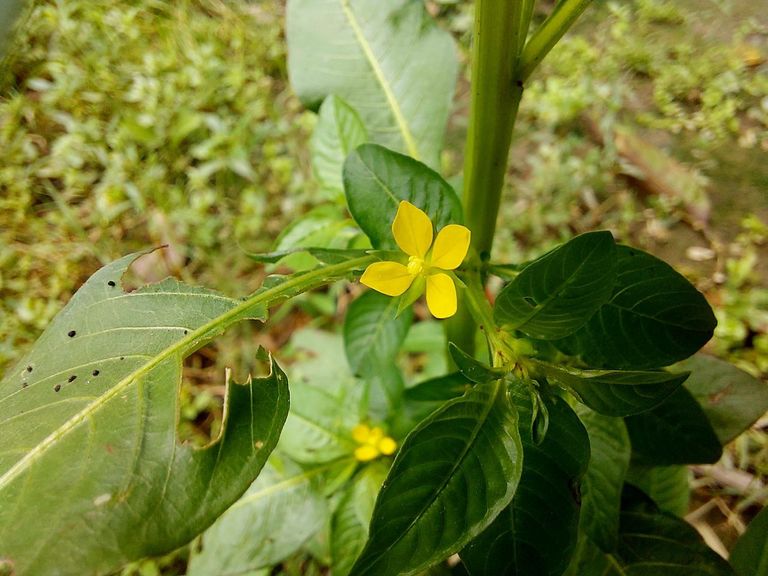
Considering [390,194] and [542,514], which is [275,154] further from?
[542,514]

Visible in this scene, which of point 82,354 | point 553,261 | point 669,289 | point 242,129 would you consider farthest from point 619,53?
point 82,354

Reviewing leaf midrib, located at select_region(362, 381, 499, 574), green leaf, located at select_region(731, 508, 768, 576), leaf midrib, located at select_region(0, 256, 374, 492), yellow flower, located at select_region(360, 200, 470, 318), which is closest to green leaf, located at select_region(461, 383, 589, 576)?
leaf midrib, located at select_region(362, 381, 499, 574)

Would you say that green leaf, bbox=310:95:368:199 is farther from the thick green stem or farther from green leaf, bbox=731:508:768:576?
green leaf, bbox=731:508:768:576

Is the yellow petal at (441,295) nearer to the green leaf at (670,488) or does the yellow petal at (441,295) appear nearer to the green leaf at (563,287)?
the green leaf at (563,287)

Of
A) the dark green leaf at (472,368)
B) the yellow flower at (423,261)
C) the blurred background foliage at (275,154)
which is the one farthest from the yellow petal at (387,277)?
the blurred background foliage at (275,154)

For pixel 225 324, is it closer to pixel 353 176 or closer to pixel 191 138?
pixel 353 176

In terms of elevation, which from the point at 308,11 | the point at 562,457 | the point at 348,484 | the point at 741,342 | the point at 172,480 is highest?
the point at 308,11

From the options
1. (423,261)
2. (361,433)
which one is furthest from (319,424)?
(423,261)
